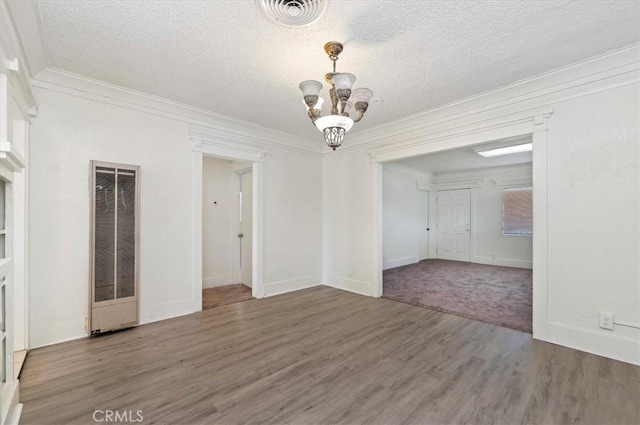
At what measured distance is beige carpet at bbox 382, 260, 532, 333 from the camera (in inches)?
143

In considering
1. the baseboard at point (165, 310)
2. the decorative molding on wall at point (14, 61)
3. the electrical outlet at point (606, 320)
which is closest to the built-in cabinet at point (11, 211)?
the decorative molding on wall at point (14, 61)

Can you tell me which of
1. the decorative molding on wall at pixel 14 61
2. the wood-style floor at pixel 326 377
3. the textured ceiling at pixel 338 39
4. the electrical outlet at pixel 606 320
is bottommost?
the wood-style floor at pixel 326 377

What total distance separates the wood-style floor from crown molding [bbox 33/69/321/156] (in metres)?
2.52

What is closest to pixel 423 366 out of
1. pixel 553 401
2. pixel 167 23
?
pixel 553 401

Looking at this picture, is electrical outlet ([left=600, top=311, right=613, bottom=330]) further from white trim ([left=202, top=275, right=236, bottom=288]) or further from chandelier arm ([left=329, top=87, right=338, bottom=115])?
white trim ([left=202, top=275, right=236, bottom=288])

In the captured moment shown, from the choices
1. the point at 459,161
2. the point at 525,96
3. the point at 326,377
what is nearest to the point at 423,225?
the point at 459,161

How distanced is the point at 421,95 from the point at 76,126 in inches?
148

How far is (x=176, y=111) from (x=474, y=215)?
7459 mm

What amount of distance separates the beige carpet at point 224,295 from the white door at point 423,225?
16.8 ft

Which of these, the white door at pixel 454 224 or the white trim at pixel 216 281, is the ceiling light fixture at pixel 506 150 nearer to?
the white door at pixel 454 224

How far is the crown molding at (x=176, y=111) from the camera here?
Answer: 281 cm

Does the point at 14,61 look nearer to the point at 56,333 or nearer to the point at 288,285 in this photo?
the point at 56,333

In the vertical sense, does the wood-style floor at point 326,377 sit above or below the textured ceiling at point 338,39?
below

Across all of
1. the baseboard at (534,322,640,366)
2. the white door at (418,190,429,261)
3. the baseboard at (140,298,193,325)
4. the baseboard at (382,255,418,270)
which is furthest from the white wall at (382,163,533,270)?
the baseboard at (140,298,193,325)
